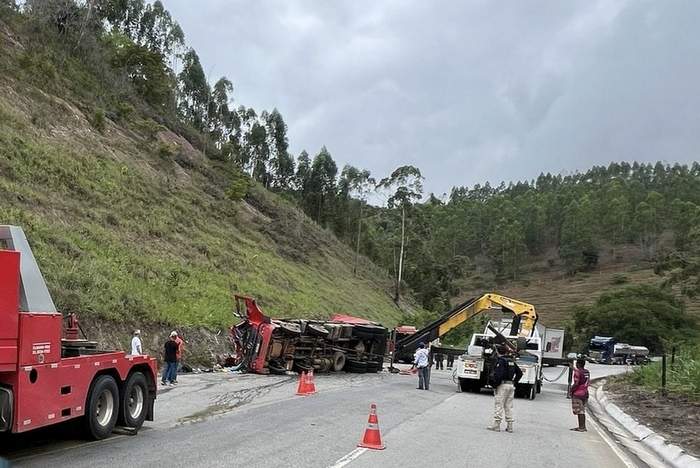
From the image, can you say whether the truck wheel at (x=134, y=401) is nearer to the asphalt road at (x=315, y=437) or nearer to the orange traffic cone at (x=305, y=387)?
the asphalt road at (x=315, y=437)

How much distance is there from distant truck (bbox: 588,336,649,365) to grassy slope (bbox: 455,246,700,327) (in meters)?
36.5

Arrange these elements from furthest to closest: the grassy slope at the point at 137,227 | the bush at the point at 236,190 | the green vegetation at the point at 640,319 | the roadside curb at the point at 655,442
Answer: the green vegetation at the point at 640,319, the bush at the point at 236,190, the grassy slope at the point at 137,227, the roadside curb at the point at 655,442

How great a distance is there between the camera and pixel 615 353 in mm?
62406

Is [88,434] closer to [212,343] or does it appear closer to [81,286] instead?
[81,286]

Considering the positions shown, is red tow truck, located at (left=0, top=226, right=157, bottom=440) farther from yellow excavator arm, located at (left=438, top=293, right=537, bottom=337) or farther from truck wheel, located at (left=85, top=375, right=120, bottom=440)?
yellow excavator arm, located at (left=438, top=293, right=537, bottom=337)

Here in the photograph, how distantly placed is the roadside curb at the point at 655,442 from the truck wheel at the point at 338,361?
459 inches

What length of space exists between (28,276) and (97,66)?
159 feet

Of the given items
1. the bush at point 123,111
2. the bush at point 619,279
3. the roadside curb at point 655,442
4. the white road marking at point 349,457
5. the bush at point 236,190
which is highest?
the bush at point 619,279

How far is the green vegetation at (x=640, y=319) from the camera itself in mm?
78250

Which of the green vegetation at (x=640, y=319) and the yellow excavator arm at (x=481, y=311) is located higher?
the green vegetation at (x=640, y=319)

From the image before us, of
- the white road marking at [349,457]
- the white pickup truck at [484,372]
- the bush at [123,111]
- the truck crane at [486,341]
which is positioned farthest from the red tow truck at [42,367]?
the bush at [123,111]

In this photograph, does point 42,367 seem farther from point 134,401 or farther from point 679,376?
point 679,376

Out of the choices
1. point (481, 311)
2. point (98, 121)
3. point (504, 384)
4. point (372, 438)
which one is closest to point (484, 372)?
point (481, 311)

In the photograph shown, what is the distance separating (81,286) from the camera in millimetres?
22438
